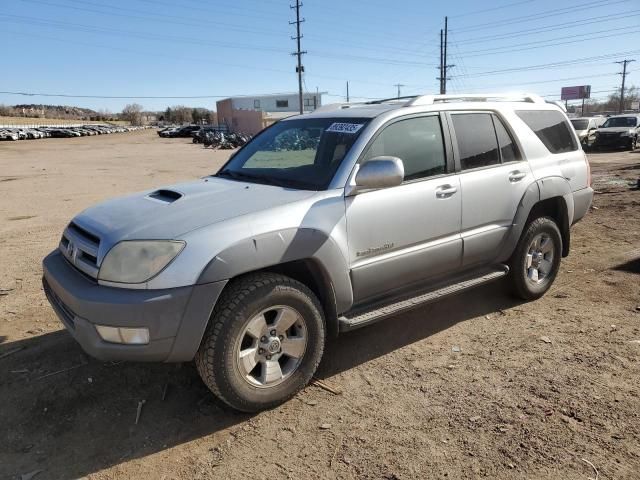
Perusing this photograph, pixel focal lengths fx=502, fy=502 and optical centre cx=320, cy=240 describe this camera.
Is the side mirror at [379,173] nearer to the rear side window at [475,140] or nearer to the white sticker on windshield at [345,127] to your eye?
the white sticker on windshield at [345,127]

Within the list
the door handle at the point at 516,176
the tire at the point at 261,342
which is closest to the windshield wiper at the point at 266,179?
the tire at the point at 261,342

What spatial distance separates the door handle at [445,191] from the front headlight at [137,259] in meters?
1.97

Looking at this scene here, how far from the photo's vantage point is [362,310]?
11.3ft

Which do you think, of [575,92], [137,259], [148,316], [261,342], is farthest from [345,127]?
[575,92]

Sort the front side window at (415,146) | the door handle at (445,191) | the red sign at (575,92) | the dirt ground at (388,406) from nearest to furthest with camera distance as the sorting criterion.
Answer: the dirt ground at (388,406)
the front side window at (415,146)
the door handle at (445,191)
the red sign at (575,92)

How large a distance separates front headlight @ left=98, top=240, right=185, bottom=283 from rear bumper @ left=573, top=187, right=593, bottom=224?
3998 mm

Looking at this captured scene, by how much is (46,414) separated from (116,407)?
41cm

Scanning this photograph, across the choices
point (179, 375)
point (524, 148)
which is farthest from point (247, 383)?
point (524, 148)

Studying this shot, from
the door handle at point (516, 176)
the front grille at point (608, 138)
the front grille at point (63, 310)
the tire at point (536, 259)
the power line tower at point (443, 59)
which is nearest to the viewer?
the front grille at point (63, 310)

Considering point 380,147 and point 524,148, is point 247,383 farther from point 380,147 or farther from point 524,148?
point 524,148

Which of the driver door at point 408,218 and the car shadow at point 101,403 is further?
the driver door at point 408,218

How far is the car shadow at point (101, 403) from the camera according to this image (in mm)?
2771

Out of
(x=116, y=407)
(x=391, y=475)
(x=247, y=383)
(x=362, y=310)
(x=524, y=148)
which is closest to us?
(x=391, y=475)

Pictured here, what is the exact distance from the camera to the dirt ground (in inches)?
103
